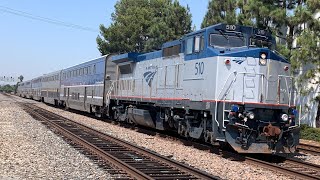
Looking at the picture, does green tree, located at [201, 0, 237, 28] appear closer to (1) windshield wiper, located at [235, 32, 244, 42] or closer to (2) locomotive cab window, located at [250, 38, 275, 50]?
(2) locomotive cab window, located at [250, 38, 275, 50]

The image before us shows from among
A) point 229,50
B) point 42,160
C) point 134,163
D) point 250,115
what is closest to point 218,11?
point 229,50

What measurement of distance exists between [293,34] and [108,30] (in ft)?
92.8

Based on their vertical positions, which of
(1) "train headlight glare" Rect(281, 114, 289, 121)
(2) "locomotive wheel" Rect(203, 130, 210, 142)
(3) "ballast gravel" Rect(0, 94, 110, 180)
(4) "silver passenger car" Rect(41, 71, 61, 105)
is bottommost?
(3) "ballast gravel" Rect(0, 94, 110, 180)

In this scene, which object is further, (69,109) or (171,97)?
(69,109)

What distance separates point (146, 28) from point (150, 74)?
26159 mm

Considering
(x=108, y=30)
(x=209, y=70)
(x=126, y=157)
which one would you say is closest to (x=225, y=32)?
(x=209, y=70)

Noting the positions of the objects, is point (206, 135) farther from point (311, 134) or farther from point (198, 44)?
point (311, 134)

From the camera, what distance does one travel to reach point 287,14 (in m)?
18.3

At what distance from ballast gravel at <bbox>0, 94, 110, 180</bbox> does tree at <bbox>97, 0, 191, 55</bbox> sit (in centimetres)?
2308

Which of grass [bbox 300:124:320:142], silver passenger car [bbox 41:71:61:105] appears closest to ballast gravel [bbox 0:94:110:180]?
grass [bbox 300:124:320:142]

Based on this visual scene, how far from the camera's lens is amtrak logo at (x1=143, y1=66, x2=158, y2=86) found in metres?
16.6

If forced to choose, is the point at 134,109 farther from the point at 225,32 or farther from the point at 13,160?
the point at 13,160

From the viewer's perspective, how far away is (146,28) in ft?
140

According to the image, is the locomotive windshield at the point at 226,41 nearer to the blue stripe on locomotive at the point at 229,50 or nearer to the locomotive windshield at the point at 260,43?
the blue stripe on locomotive at the point at 229,50
